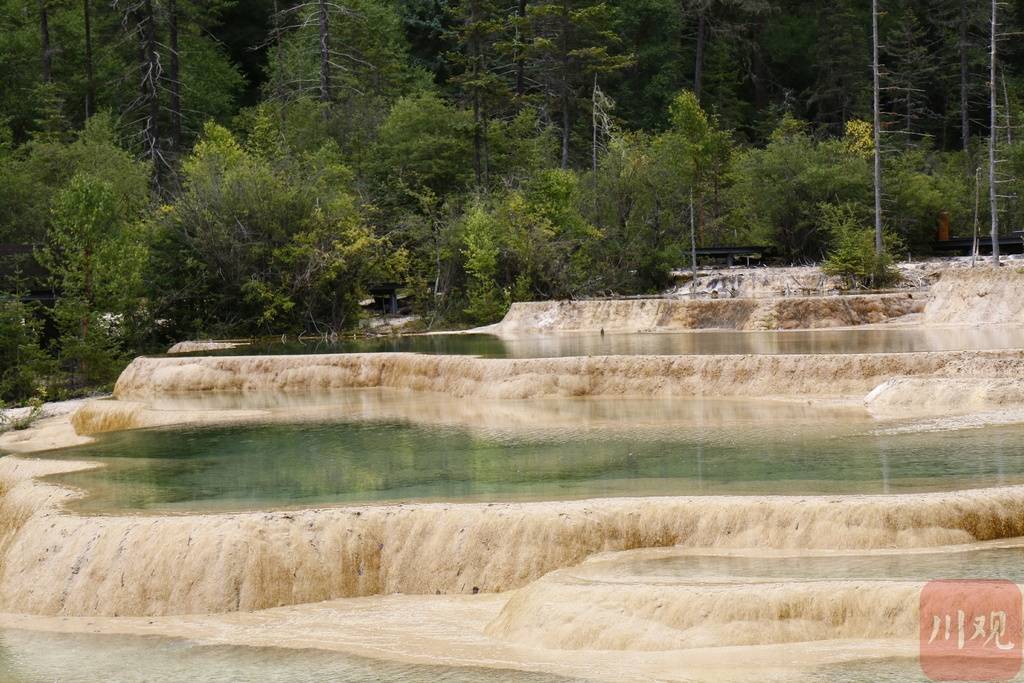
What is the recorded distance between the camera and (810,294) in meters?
40.0

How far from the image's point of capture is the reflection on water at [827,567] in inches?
468

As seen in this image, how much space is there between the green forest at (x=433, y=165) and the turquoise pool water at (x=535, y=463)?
13.0 meters

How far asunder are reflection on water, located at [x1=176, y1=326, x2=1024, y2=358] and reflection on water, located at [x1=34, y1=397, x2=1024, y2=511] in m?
4.63

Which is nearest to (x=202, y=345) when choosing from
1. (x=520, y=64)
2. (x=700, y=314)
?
(x=700, y=314)

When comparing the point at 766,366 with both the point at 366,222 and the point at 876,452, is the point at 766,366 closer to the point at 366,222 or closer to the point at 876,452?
the point at 876,452

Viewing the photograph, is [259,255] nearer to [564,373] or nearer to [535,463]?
[564,373]

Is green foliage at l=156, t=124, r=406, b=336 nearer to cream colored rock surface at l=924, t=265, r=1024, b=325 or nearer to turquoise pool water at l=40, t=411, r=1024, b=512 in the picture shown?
turquoise pool water at l=40, t=411, r=1024, b=512

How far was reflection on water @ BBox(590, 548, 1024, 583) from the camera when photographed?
39.0 feet

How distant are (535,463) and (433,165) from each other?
105 ft

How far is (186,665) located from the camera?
478 inches

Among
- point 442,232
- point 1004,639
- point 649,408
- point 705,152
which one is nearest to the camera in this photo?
point 1004,639

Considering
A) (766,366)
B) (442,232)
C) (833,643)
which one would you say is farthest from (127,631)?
(442,232)

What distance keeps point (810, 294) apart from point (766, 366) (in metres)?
15.3

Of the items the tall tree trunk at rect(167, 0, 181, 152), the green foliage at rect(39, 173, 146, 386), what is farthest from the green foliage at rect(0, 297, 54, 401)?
the tall tree trunk at rect(167, 0, 181, 152)
